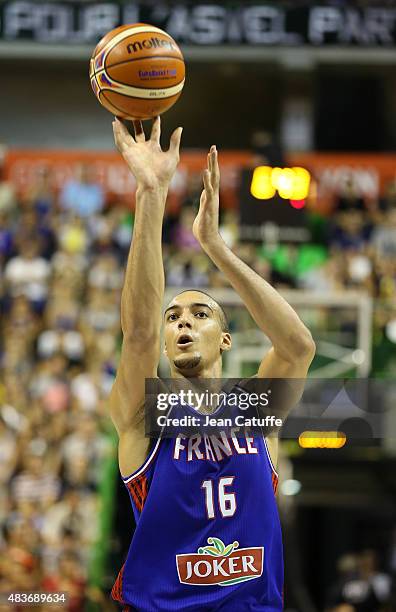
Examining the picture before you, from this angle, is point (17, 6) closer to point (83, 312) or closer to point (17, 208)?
point (17, 208)

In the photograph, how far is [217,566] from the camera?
4.54 metres

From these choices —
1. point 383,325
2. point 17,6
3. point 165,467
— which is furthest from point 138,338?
point 17,6

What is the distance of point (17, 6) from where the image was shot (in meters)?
18.1

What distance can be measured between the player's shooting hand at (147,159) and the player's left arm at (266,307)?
0.78 ft

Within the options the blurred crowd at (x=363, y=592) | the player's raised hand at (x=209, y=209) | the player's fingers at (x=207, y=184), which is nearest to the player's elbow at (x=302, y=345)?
the player's raised hand at (x=209, y=209)

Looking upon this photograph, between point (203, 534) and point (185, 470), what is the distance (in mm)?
264

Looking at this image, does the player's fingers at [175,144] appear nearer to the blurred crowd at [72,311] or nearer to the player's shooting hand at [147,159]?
the player's shooting hand at [147,159]

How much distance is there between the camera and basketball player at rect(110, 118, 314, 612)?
→ 14.7ft

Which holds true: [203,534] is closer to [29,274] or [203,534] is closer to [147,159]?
[147,159]

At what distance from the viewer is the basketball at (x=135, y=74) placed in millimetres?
5133

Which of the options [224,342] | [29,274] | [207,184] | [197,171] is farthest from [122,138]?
[197,171]

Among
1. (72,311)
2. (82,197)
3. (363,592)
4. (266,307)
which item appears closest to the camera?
(266,307)

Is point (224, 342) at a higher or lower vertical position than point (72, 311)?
higher

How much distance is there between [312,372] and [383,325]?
5.96 feet
